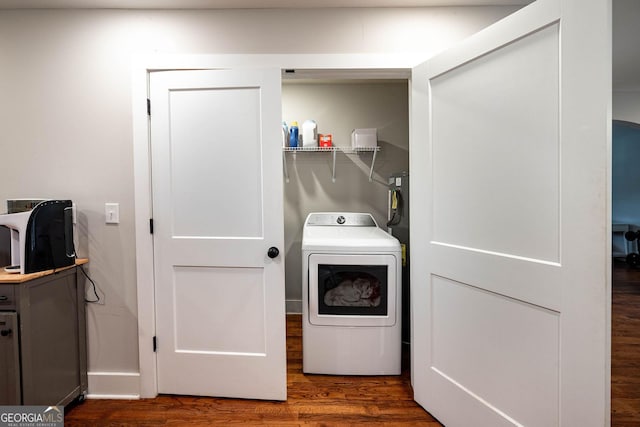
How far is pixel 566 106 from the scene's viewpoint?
119cm

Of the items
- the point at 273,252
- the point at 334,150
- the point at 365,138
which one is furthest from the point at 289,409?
the point at 365,138

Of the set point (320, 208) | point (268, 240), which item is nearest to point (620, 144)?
point (320, 208)

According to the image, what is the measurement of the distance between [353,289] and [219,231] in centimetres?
95

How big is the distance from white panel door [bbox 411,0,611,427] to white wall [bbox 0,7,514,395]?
0.44 m

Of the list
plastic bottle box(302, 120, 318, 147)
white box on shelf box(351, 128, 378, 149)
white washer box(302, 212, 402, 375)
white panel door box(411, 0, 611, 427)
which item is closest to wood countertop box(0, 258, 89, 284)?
white washer box(302, 212, 402, 375)

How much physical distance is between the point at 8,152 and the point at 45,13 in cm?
86

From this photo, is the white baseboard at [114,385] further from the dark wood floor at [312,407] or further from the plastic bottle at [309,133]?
the plastic bottle at [309,133]

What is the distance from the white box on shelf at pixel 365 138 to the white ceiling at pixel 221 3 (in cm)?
132

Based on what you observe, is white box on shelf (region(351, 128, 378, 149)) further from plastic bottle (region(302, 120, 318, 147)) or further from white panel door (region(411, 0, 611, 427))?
white panel door (region(411, 0, 611, 427))

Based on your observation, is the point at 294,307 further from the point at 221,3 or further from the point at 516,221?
the point at 221,3

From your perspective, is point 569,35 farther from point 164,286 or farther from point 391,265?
point 164,286

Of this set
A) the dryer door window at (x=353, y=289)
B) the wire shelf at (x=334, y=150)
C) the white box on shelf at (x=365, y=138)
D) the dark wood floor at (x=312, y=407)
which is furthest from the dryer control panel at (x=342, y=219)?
the dark wood floor at (x=312, y=407)

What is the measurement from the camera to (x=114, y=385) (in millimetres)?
1969

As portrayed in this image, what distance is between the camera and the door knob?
73.5 inches
